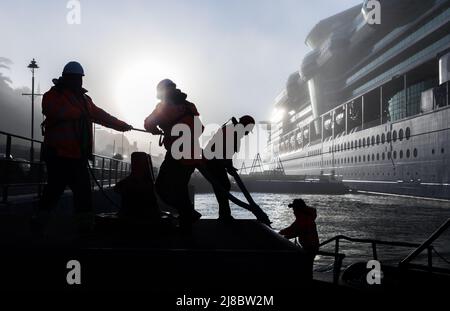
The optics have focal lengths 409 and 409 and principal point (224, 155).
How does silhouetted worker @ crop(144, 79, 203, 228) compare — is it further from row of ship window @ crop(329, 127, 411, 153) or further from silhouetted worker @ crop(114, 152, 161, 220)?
row of ship window @ crop(329, 127, 411, 153)

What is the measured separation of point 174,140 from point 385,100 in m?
66.4

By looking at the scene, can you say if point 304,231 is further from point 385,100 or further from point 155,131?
point 385,100

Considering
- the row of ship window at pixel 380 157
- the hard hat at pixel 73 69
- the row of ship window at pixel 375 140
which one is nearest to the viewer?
the hard hat at pixel 73 69

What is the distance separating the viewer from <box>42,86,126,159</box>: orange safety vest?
4027mm

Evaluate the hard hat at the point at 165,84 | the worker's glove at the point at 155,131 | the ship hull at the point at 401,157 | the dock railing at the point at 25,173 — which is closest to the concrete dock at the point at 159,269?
the worker's glove at the point at 155,131

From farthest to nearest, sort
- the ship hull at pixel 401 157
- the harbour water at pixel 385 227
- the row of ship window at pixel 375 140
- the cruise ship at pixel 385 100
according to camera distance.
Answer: the row of ship window at pixel 375 140, the cruise ship at pixel 385 100, the ship hull at pixel 401 157, the harbour water at pixel 385 227

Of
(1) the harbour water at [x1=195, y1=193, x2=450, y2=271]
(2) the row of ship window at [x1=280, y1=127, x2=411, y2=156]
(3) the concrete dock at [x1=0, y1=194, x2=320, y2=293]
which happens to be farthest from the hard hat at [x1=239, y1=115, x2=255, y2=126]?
(2) the row of ship window at [x1=280, y1=127, x2=411, y2=156]

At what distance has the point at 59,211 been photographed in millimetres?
9414

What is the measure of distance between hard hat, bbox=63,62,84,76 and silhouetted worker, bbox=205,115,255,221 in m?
2.05

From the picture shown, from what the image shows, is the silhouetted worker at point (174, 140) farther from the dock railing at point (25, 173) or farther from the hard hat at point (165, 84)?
the dock railing at point (25, 173)

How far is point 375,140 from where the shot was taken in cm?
5622

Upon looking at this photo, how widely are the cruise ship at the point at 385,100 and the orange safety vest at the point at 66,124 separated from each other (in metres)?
41.9

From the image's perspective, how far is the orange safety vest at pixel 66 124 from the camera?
4.03m
